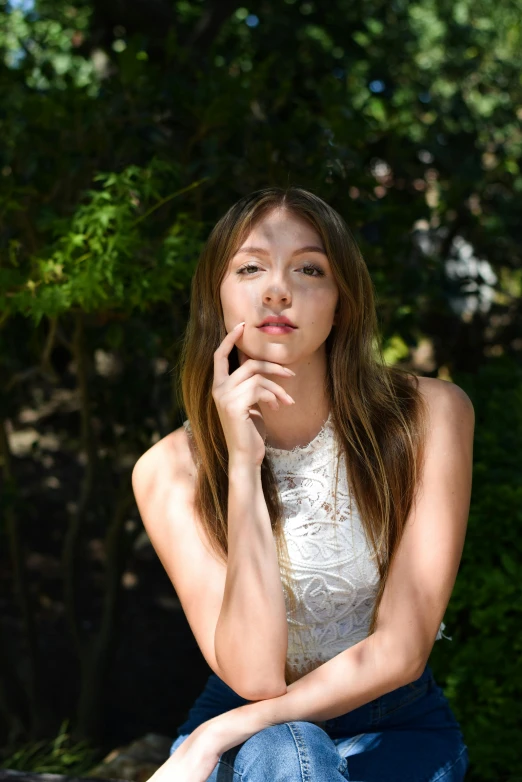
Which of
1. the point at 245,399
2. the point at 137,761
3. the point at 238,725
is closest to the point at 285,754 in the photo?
the point at 238,725

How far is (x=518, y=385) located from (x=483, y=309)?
1903mm

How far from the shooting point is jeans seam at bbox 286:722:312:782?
6.30 feet

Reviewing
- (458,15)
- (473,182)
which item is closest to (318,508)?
(473,182)

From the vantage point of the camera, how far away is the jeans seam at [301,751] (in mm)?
1921

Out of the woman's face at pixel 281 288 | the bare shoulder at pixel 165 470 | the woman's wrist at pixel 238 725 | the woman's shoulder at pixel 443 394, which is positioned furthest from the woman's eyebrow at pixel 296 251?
the woman's wrist at pixel 238 725

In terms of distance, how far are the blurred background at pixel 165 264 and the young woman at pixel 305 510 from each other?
0.49 m

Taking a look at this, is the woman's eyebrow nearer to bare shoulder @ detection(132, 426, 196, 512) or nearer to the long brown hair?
the long brown hair

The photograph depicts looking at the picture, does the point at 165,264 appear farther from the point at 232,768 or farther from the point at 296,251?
the point at 232,768

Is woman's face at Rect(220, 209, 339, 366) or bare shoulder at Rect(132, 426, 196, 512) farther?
bare shoulder at Rect(132, 426, 196, 512)

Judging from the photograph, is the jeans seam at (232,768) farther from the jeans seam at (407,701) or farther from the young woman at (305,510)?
the jeans seam at (407,701)

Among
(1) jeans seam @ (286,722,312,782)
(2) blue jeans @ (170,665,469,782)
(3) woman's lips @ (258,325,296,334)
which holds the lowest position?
(2) blue jeans @ (170,665,469,782)

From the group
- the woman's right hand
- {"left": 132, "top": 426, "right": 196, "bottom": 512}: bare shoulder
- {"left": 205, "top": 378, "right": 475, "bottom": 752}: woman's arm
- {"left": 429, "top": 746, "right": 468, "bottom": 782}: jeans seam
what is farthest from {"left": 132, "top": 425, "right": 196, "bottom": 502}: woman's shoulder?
{"left": 429, "top": 746, "right": 468, "bottom": 782}: jeans seam

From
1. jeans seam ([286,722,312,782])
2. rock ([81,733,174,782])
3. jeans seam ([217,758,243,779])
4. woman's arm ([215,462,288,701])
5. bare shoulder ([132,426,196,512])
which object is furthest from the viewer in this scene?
rock ([81,733,174,782])

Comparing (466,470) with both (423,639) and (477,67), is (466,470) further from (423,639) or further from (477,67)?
(477,67)
